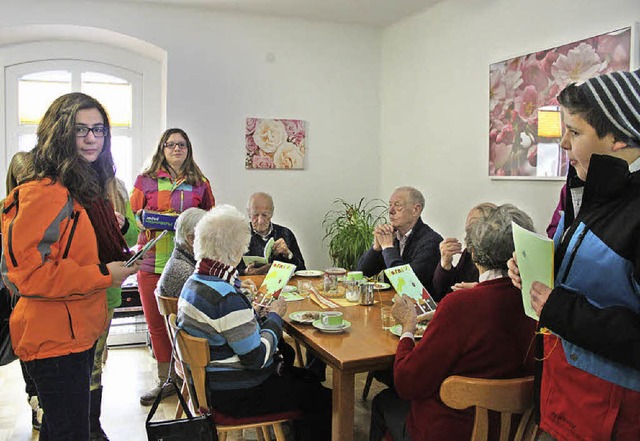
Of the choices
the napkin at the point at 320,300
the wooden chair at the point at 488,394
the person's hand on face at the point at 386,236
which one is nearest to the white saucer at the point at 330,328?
the napkin at the point at 320,300

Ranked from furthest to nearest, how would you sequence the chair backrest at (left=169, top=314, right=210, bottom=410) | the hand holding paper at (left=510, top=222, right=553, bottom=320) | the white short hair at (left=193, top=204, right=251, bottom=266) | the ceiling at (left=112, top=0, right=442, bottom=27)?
the ceiling at (left=112, top=0, right=442, bottom=27), the white short hair at (left=193, top=204, right=251, bottom=266), the chair backrest at (left=169, top=314, right=210, bottom=410), the hand holding paper at (left=510, top=222, right=553, bottom=320)

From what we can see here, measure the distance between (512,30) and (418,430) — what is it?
9.53 ft

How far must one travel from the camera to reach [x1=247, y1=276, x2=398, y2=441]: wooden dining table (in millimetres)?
1977

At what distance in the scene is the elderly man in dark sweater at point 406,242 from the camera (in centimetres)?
318

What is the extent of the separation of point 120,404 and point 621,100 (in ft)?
10.1

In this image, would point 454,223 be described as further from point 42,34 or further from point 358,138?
point 42,34

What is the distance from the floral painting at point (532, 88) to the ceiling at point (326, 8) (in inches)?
43.4

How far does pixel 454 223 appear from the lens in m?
4.33

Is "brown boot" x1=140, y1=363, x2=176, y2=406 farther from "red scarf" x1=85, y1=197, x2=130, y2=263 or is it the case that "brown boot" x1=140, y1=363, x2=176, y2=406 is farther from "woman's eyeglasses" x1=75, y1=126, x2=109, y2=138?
"woman's eyeglasses" x1=75, y1=126, x2=109, y2=138

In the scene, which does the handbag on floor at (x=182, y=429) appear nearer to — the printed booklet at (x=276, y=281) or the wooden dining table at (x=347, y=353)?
the wooden dining table at (x=347, y=353)

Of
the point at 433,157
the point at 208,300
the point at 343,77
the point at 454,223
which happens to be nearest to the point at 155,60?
the point at 343,77

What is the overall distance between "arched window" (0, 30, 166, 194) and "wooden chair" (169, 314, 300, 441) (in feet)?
9.80

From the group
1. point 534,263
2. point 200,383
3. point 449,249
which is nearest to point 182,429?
point 200,383

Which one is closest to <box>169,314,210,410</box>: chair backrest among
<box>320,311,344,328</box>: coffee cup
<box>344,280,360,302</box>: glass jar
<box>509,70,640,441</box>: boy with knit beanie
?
<box>320,311,344,328</box>: coffee cup
